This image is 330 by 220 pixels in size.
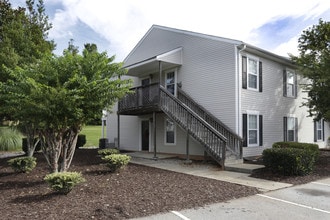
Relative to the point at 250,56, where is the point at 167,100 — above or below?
below

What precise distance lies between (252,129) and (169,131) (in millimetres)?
4581

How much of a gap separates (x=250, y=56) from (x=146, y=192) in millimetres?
9155

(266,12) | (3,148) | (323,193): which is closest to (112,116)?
(3,148)

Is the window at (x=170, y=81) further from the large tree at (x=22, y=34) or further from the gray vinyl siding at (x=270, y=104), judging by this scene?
the large tree at (x=22, y=34)

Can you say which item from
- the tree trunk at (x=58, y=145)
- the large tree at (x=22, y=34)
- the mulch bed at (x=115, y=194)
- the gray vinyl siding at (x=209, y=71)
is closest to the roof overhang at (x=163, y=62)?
the gray vinyl siding at (x=209, y=71)

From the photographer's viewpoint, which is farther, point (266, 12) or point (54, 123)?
point (266, 12)

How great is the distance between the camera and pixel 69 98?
7.20m

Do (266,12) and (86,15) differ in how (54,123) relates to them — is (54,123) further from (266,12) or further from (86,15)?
(266,12)

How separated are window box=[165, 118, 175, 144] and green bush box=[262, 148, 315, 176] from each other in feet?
20.9

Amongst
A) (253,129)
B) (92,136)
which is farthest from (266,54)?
(92,136)

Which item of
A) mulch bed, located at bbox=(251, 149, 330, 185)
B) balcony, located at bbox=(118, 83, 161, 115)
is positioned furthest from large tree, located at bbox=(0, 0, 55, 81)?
mulch bed, located at bbox=(251, 149, 330, 185)

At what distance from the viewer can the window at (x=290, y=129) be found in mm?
15555

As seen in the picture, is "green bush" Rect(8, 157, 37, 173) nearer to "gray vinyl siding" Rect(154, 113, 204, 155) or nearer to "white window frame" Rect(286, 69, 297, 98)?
"gray vinyl siding" Rect(154, 113, 204, 155)

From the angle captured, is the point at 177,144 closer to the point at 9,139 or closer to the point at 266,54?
A: the point at 266,54
